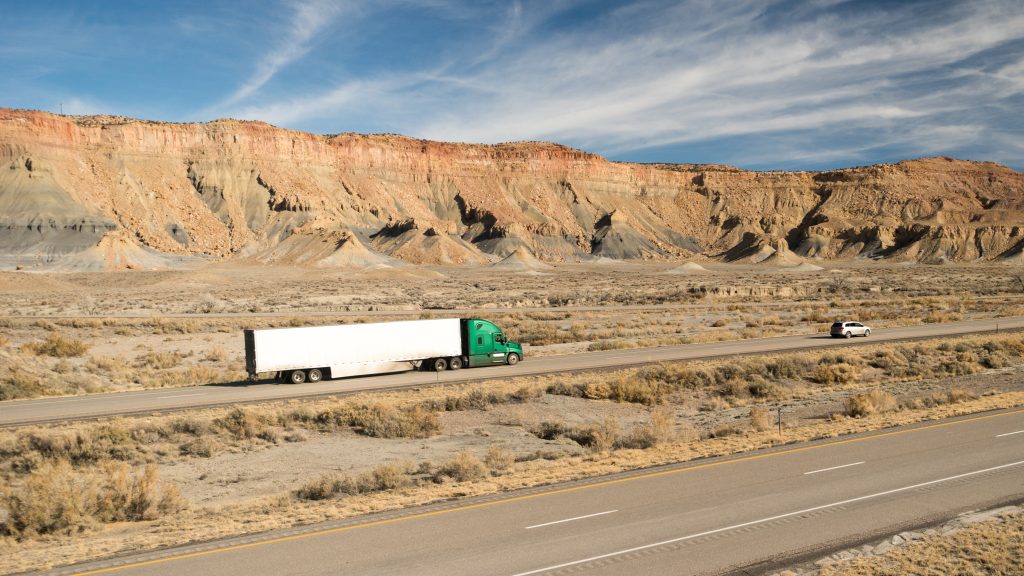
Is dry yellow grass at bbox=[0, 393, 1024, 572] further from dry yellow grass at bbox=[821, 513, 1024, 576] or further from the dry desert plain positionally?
dry yellow grass at bbox=[821, 513, 1024, 576]

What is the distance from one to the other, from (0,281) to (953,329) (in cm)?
9080

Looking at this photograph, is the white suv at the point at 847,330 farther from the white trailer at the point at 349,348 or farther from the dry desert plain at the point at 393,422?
the white trailer at the point at 349,348

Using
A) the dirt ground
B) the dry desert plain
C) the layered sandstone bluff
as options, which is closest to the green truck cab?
the dry desert plain

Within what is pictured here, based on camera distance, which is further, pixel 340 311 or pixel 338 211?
pixel 338 211

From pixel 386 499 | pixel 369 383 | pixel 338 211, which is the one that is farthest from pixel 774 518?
pixel 338 211

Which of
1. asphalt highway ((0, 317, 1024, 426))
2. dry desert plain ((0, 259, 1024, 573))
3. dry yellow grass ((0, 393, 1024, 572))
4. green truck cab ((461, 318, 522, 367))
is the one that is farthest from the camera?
green truck cab ((461, 318, 522, 367))

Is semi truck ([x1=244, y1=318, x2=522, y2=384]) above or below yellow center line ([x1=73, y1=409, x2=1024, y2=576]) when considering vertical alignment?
above

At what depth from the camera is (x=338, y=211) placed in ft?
528

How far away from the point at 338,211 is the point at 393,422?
146633mm

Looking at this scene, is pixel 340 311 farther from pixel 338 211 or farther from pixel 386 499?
pixel 338 211

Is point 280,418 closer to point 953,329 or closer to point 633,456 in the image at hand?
point 633,456

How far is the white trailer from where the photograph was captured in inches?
992

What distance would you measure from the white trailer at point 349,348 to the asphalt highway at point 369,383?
0.50 m

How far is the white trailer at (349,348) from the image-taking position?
25.2 metres
